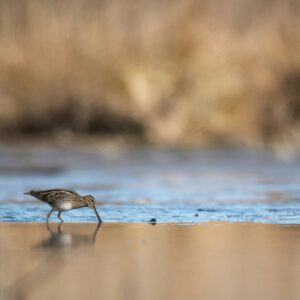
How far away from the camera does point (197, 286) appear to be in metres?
6.54

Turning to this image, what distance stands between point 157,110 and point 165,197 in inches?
277

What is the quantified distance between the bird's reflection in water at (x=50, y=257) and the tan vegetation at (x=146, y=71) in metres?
9.21

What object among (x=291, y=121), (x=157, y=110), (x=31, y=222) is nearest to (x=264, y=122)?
(x=291, y=121)

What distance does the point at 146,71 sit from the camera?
760 inches

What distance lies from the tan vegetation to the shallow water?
4.24 ft

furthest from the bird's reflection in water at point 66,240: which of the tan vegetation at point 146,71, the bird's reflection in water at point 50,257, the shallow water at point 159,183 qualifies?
the tan vegetation at point 146,71

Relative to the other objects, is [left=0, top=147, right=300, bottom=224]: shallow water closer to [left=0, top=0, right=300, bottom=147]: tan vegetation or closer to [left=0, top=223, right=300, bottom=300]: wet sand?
[left=0, top=223, right=300, bottom=300]: wet sand

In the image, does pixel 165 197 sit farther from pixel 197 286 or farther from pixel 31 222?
pixel 197 286

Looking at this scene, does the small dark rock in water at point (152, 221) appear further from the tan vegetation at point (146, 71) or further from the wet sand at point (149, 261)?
the tan vegetation at point (146, 71)

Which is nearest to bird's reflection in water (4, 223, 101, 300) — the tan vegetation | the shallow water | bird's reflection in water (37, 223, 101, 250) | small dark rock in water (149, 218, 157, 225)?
bird's reflection in water (37, 223, 101, 250)

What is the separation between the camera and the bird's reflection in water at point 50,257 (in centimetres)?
641

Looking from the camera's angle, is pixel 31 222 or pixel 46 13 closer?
pixel 31 222

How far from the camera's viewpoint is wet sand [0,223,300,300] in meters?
6.40

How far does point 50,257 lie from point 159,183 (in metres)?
5.90
